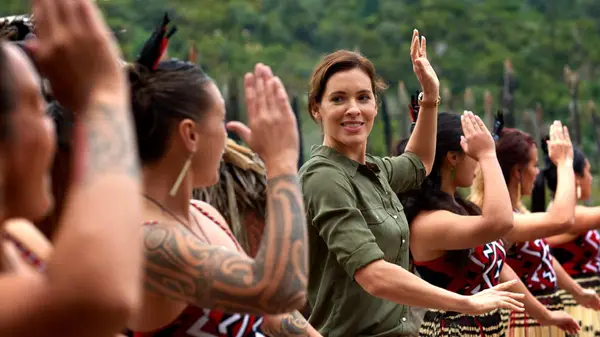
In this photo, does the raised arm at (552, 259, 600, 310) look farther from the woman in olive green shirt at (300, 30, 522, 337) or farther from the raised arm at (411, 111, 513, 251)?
the woman in olive green shirt at (300, 30, 522, 337)

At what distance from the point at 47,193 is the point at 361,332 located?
2149 millimetres

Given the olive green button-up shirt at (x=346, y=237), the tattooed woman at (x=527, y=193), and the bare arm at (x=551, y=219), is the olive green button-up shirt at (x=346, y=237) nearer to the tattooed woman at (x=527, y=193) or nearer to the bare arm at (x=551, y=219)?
the bare arm at (x=551, y=219)

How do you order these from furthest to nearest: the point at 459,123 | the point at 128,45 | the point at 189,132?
1. the point at 128,45
2. the point at 459,123
3. the point at 189,132

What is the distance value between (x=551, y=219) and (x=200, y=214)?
2.76 metres

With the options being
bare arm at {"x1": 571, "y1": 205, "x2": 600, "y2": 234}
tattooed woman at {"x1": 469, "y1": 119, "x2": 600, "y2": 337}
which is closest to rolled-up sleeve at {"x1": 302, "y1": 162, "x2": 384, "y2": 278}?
tattooed woman at {"x1": 469, "y1": 119, "x2": 600, "y2": 337}

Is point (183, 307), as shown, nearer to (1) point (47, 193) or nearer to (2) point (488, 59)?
(1) point (47, 193)

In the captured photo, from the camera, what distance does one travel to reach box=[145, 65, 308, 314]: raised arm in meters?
2.22

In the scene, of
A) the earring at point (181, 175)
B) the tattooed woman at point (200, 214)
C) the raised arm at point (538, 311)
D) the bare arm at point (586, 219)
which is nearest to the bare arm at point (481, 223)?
the raised arm at point (538, 311)

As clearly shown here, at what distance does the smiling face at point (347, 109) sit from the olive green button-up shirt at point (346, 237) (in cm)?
6

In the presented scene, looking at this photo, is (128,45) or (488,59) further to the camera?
(488,59)

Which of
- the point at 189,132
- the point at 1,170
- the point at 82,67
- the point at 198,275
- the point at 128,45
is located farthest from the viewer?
the point at 128,45

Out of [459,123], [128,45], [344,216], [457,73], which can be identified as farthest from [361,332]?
[457,73]

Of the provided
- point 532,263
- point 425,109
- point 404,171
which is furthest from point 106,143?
point 532,263

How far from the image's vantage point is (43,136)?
1580 mm
